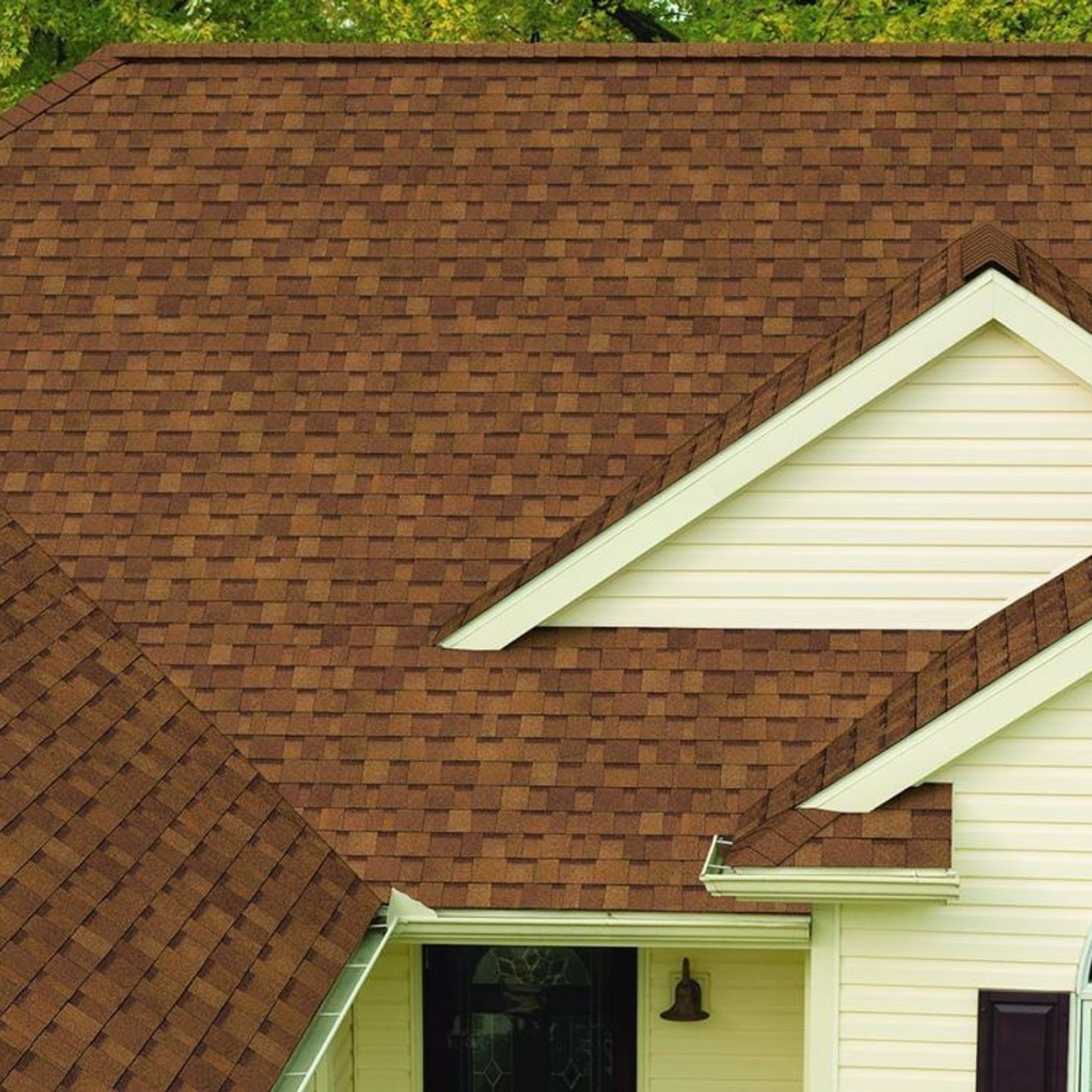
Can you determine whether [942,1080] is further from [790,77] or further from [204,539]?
[790,77]

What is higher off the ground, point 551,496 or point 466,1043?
point 551,496

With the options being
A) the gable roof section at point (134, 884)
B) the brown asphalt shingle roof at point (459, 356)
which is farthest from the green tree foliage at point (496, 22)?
the gable roof section at point (134, 884)

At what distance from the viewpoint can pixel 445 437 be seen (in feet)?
34.3

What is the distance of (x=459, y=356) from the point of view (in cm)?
1075

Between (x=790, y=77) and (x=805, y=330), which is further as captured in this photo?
(x=790, y=77)

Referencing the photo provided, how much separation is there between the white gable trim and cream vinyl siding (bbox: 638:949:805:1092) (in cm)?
184

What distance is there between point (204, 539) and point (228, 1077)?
12.9 feet

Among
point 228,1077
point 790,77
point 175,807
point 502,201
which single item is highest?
point 790,77

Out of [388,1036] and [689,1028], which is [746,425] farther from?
[388,1036]

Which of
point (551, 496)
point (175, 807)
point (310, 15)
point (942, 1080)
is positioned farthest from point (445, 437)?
point (310, 15)

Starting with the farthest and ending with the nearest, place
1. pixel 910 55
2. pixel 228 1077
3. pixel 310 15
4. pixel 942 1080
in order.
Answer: pixel 310 15
pixel 910 55
pixel 942 1080
pixel 228 1077

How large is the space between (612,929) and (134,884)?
220 centimetres

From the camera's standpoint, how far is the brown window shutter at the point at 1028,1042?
770cm

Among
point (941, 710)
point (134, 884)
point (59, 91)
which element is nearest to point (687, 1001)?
point (941, 710)
